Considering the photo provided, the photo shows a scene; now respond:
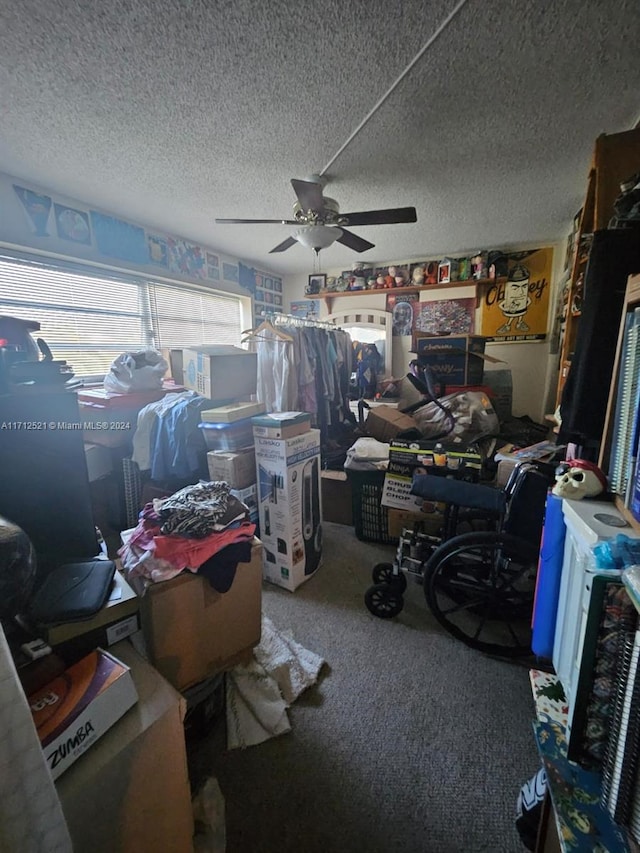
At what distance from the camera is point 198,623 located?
1244 millimetres

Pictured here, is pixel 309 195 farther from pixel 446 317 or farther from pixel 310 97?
pixel 446 317

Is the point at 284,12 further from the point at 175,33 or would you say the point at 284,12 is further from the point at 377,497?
the point at 377,497

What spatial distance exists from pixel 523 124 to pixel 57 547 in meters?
2.79

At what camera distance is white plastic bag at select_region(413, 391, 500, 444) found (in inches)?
120

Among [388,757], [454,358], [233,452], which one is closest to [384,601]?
[388,757]

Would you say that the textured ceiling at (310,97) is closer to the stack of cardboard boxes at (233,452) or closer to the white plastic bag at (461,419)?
the stack of cardboard boxes at (233,452)

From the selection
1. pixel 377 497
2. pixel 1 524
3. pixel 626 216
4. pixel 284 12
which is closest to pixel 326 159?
pixel 284 12

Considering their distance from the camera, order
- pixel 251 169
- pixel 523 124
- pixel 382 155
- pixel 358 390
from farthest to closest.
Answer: pixel 358 390 → pixel 251 169 → pixel 382 155 → pixel 523 124

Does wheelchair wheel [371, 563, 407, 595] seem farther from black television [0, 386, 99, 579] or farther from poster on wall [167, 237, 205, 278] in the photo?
poster on wall [167, 237, 205, 278]

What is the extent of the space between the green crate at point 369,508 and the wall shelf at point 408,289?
292cm

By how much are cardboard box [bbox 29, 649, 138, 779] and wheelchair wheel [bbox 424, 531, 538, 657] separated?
1.22m

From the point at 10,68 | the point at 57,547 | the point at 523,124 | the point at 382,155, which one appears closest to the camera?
the point at 57,547

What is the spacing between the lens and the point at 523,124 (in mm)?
1725

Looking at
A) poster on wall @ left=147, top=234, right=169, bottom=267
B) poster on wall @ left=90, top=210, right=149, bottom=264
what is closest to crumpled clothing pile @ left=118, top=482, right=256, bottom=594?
poster on wall @ left=90, top=210, right=149, bottom=264
